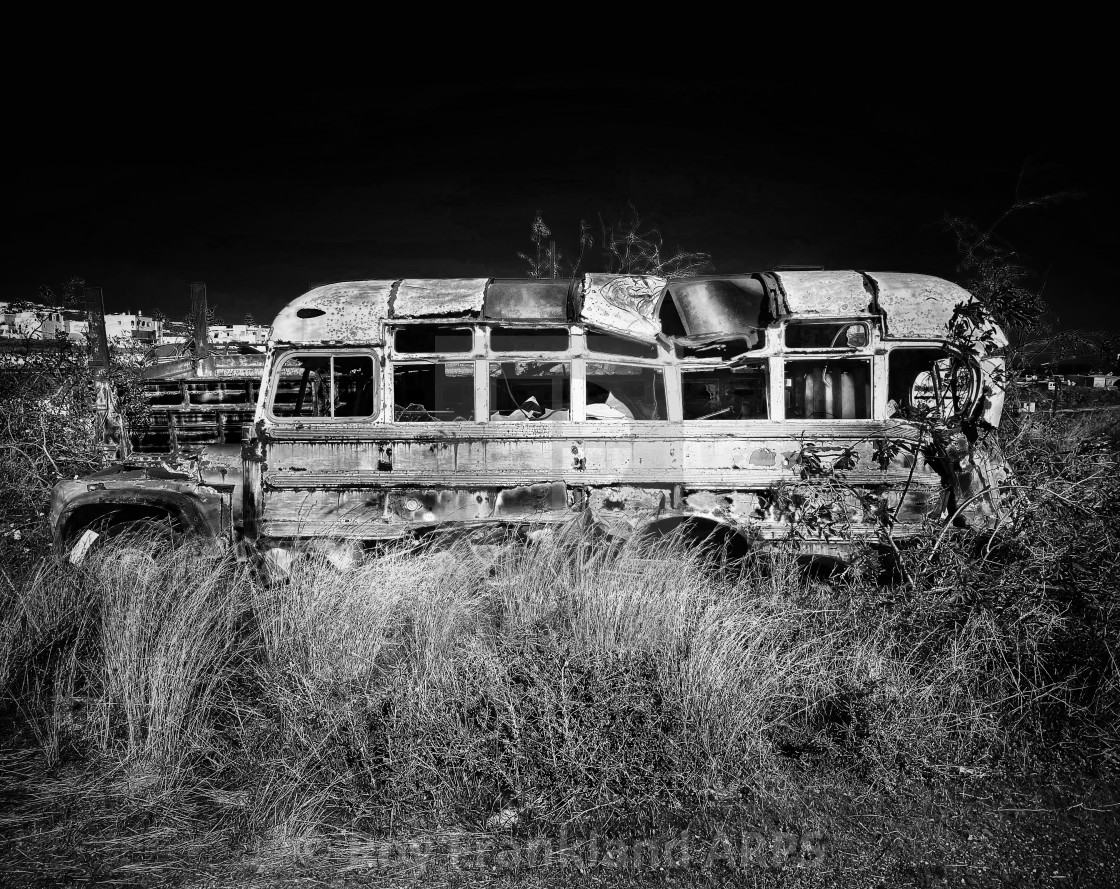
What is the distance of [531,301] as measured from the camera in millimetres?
5359

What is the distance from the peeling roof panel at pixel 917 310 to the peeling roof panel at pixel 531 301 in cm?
255

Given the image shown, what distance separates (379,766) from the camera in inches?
119

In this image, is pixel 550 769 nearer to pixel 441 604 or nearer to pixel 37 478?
pixel 441 604

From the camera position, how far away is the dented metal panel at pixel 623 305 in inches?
207

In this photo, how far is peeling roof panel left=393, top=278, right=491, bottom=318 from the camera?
5297mm

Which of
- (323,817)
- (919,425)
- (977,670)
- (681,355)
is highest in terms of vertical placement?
(681,355)

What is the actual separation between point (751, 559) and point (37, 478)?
27.5 ft

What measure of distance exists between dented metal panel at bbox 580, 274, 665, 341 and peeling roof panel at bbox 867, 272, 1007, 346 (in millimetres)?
1843

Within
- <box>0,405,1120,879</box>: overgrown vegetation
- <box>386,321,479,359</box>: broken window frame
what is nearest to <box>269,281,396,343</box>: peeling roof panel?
<box>386,321,479,359</box>: broken window frame

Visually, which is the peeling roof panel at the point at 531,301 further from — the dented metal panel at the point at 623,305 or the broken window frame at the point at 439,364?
the broken window frame at the point at 439,364

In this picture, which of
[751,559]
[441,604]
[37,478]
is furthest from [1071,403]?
[37,478]

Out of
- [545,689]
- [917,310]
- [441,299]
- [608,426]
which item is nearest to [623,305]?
[608,426]

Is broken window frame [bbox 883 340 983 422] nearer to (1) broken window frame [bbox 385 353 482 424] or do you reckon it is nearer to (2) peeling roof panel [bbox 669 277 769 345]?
(2) peeling roof panel [bbox 669 277 769 345]

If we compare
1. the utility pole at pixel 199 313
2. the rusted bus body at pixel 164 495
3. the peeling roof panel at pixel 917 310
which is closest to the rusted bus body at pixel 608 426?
the peeling roof panel at pixel 917 310
